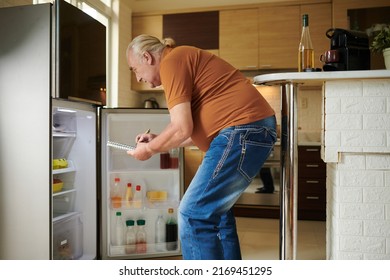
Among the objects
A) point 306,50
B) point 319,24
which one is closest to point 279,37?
point 319,24

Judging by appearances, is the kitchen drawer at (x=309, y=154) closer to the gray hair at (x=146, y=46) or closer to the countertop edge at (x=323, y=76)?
the countertop edge at (x=323, y=76)

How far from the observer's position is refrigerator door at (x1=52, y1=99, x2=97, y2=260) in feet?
5.93

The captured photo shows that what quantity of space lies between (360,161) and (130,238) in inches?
53.3

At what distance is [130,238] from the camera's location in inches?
80.0

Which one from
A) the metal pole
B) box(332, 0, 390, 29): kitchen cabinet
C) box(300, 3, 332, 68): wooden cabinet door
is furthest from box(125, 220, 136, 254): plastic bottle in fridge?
box(332, 0, 390, 29): kitchen cabinet

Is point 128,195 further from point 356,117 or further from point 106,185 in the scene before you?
point 356,117

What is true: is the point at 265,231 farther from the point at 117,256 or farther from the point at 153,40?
the point at 153,40

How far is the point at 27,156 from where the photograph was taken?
4.63ft

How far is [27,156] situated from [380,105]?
1.25m

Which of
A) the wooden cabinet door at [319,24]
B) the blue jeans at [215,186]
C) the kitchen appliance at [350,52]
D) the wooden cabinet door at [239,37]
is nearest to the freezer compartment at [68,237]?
the blue jeans at [215,186]

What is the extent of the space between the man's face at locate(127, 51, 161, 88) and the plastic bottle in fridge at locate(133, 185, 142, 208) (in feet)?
3.39

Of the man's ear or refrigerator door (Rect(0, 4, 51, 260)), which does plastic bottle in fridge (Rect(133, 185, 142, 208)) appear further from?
the man's ear

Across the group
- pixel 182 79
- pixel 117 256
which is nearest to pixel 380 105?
pixel 182 79

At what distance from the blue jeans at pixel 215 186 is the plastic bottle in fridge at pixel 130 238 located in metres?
1.04
